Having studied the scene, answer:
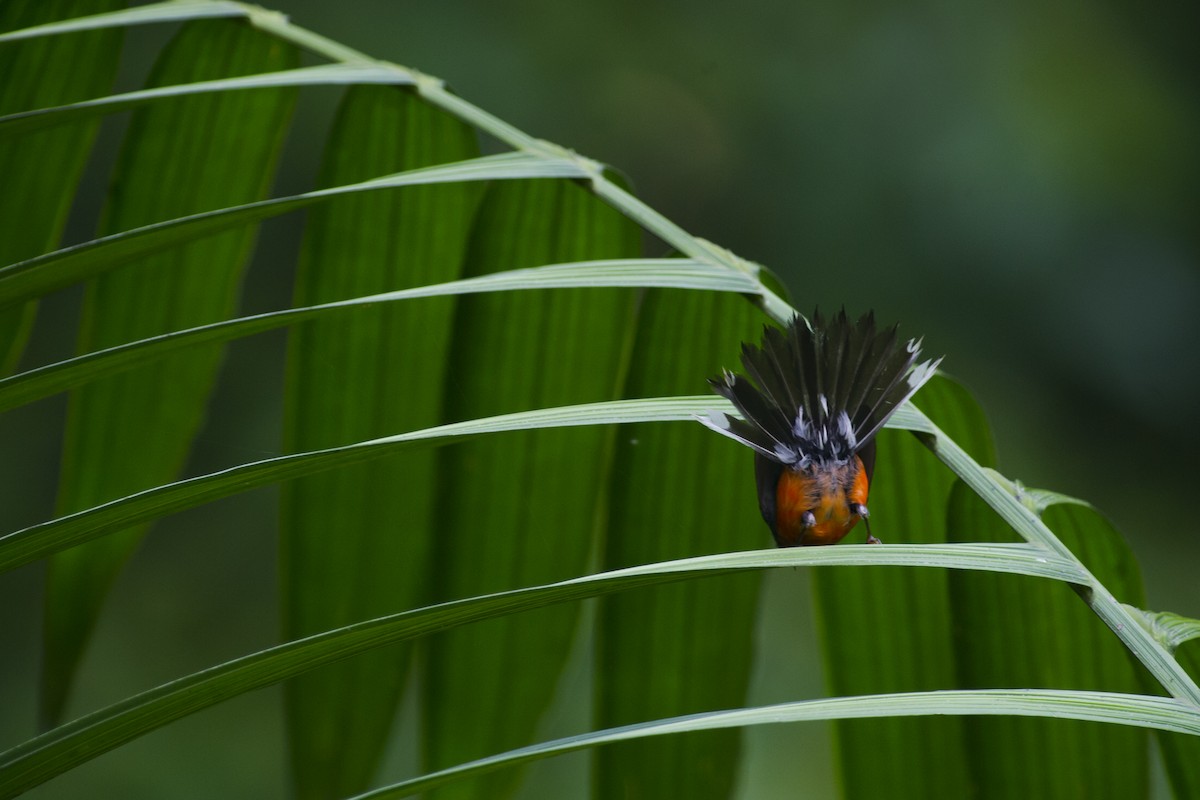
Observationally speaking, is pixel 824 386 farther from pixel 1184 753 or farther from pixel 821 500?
pixel 1184 753

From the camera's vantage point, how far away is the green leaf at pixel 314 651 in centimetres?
18

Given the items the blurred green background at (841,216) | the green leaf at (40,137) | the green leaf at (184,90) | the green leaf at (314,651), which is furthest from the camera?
the blurred green background at (841,216)

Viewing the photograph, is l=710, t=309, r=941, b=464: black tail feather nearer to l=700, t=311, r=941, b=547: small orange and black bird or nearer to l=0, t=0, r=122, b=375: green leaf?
l=700, t=311, r=941, b=547: small orange and black bird

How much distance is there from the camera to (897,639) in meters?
0.35

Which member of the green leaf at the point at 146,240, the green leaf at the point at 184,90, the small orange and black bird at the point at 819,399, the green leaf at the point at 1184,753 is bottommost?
the green leaf at the point at 1184,753

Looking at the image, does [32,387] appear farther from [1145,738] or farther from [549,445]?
[1145,738]

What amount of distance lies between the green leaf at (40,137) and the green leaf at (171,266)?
17mm

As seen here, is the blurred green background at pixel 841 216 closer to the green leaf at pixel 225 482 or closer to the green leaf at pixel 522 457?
the green leaf at pixel 522 457

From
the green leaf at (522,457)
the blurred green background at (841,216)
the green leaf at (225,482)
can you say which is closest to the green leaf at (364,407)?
the green leaf at (522,457)

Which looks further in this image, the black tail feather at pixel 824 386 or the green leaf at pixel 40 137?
the green leaf at pixel 40 137

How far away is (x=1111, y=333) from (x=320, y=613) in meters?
1.44

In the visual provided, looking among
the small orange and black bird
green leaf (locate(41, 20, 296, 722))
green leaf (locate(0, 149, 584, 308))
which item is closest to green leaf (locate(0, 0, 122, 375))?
green leaf (locate(41, 20, 296, 722))

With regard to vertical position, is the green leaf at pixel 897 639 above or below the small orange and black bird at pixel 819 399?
below

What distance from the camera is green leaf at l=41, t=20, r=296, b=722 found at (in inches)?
14.9
